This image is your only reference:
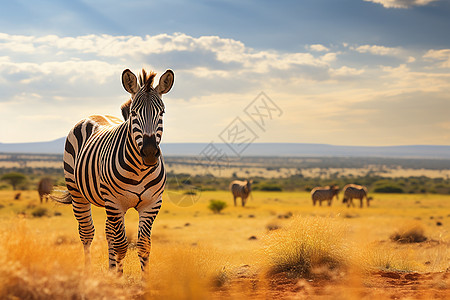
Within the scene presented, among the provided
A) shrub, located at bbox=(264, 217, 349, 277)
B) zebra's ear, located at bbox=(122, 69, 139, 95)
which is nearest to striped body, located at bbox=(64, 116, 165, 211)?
zebra's ear, located at bbox=(122, 69, 139, 95)

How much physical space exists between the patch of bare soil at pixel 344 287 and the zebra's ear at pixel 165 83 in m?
2.95

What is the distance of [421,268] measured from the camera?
929 centimetres

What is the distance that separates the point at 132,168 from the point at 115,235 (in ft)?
3.55

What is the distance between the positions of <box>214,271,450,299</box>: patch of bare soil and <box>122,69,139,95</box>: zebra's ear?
10.1ft

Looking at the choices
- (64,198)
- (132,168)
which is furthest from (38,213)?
(132,168)

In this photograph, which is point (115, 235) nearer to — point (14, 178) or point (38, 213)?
point (38, 213)

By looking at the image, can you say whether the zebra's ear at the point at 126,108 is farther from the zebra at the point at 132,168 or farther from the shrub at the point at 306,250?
the shrub at the point at 306,250

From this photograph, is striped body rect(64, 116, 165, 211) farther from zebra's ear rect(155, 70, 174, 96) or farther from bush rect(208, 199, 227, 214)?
bush rect(208, 199, 227, 214)

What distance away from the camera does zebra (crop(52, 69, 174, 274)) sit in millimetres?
5633

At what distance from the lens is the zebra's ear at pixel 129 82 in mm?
6039

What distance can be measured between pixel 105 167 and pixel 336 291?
369 centimetres

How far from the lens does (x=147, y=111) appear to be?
5.63 metres

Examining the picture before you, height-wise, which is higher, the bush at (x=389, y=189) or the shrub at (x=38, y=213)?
the shrub at (x=38, y=213)

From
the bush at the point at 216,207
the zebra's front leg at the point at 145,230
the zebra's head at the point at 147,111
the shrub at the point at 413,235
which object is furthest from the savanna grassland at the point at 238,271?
the bush at the point at 216,207
